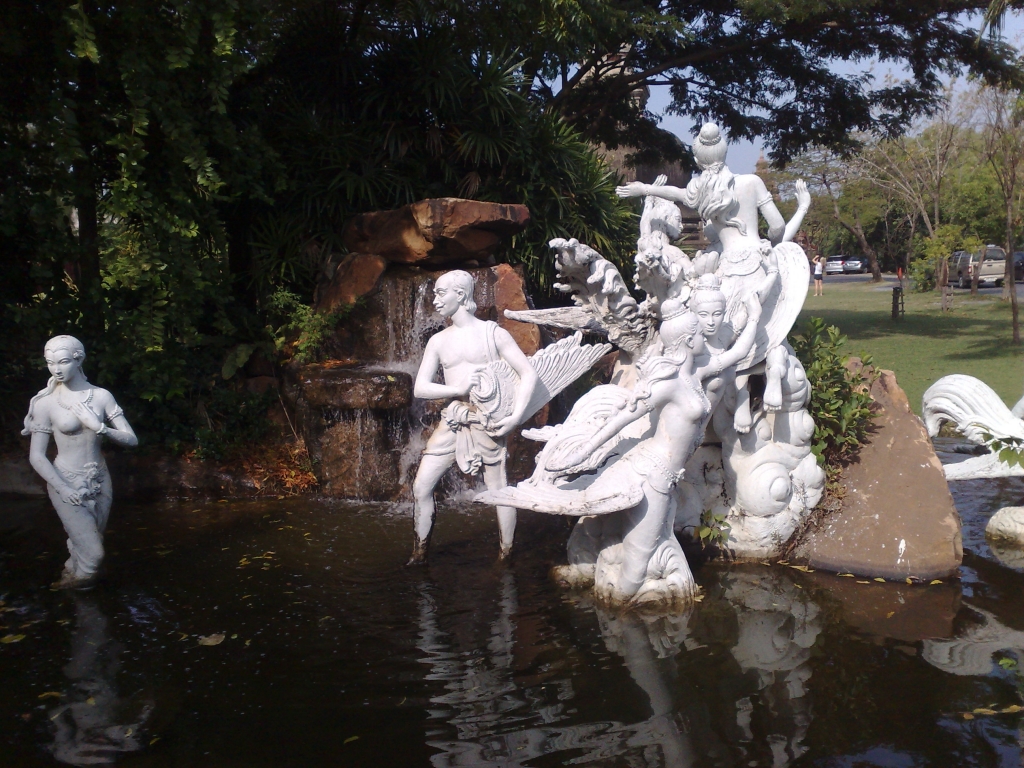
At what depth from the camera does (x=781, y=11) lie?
11258mm

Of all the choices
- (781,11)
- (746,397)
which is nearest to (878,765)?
(746,397)

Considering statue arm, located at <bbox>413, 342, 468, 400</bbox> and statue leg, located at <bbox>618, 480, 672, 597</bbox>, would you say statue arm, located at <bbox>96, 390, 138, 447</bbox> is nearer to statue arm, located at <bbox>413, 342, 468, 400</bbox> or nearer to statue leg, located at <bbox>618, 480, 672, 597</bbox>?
statue arm, located at <bbox>413, 342, 468, 400</bbox>

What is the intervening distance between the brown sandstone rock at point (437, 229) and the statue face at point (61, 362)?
398 centimetres

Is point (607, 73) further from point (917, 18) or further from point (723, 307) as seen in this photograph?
point (723, 307)

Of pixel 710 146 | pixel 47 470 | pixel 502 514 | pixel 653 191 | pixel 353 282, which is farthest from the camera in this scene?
pixel 353 282

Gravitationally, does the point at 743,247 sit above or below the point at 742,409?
above

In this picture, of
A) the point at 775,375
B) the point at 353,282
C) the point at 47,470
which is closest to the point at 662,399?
the point at 775,375

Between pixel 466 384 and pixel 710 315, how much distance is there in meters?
1.63

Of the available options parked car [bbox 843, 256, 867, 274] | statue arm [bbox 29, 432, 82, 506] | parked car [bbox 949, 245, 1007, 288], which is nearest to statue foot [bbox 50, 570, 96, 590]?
statue arm [bbox 29, 432, 82, 506]

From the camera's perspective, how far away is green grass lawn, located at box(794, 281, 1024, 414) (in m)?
12.4

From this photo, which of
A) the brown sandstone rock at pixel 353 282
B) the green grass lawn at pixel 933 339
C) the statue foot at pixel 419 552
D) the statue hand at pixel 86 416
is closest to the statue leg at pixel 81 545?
the statue hand at pixel 86 416

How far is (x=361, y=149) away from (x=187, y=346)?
130 inches

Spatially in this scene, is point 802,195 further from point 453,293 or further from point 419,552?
point 419,552

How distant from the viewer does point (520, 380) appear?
568 cm
